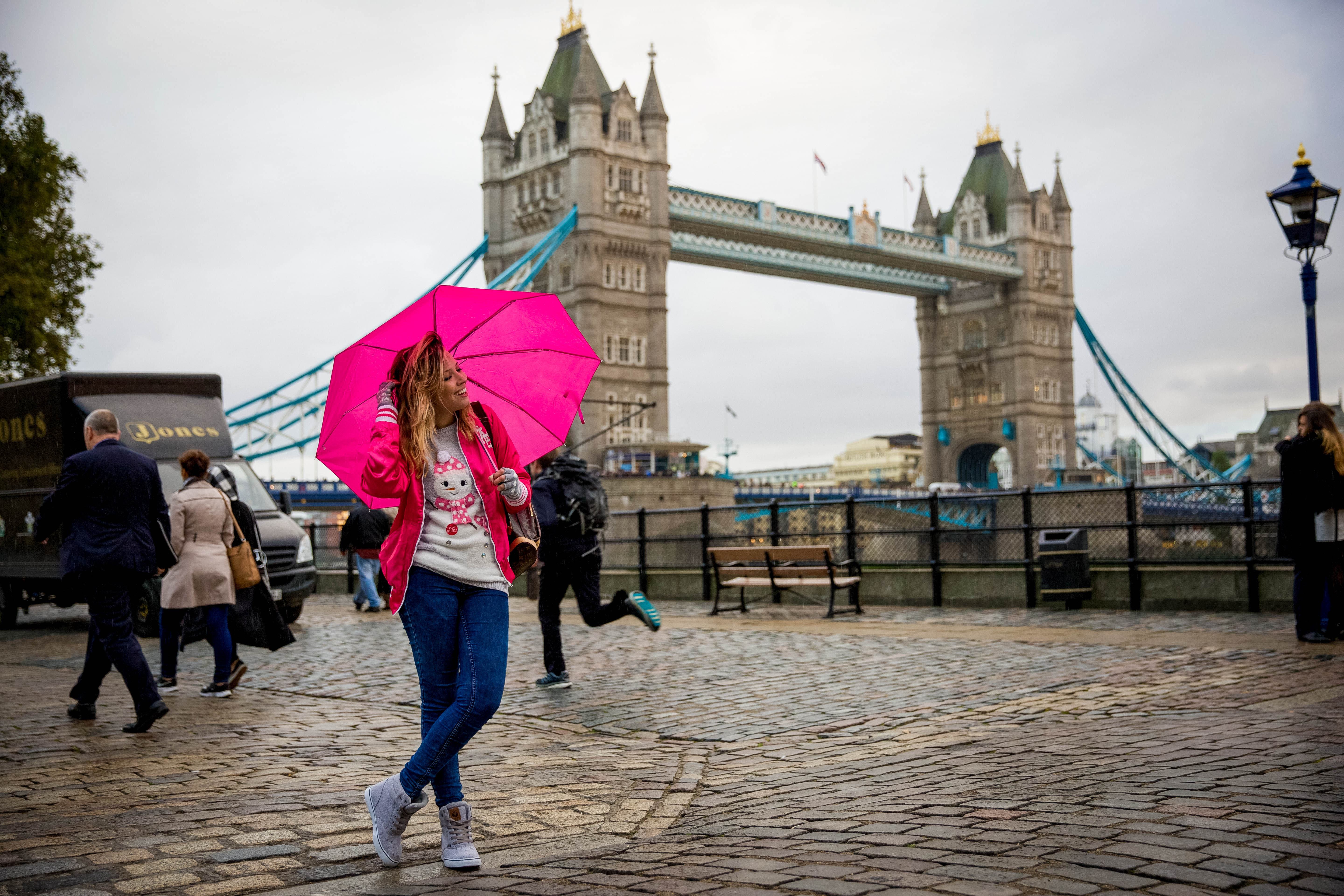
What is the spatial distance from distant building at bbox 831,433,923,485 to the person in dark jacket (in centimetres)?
12703

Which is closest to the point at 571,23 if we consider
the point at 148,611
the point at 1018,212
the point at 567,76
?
the point at 567,76

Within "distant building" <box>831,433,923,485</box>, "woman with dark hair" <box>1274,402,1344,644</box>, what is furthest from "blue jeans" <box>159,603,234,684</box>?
"distant building" <box>831,433,923,485</box>

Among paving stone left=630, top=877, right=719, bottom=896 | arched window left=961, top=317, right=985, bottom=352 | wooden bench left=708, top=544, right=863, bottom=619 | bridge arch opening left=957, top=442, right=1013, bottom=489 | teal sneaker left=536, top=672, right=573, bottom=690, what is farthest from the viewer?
bridge arch opening left=957, top=442, right=1013, bottom=489

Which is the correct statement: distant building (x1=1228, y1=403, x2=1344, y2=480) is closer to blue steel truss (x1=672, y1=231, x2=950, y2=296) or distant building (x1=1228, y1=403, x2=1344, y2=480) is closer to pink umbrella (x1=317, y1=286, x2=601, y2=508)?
blue steel truss (x1=672, y1=231, x2=950, y2=296)

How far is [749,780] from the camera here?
4.72 metres

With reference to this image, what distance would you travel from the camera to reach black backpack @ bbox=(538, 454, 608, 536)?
7.57 meters

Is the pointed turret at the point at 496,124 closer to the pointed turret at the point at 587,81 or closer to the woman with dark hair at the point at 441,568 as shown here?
the pointed turret at the point at 587,81

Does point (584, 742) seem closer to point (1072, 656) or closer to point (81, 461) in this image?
point (81, 461)

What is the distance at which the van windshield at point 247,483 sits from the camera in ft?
40.8

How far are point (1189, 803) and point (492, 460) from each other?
2393 millimetres

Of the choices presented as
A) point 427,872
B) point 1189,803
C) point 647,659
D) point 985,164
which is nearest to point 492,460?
point 427,872

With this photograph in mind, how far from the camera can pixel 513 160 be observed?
6328 cm

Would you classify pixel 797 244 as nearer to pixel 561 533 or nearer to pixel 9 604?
pixel 9 604

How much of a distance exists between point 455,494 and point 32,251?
23305 millimetres
